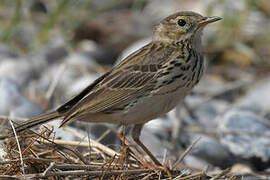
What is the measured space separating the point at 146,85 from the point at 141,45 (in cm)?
315

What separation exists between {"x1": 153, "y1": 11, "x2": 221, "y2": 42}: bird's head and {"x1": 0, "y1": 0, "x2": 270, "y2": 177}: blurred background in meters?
0.96

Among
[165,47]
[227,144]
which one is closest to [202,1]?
[227,144]

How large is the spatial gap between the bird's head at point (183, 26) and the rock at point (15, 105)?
1.42 metres

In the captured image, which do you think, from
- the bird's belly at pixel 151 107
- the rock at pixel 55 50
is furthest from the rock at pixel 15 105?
the rock at pixel 55 50

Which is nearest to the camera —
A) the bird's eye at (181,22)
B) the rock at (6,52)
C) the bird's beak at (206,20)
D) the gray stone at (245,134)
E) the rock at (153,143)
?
the bird's beak at (206,20)

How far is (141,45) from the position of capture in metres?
7.51

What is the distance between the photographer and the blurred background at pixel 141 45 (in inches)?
218

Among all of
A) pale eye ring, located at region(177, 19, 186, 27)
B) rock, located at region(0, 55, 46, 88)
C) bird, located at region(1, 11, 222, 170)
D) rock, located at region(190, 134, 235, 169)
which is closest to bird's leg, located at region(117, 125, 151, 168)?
bird, located at region(1, 11, 222, 170)

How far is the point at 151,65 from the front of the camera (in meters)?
4.54

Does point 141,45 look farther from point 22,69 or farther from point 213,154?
point 213,154

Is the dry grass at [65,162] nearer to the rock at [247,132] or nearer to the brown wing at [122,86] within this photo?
the brown wing at [122,86]

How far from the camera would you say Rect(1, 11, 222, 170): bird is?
4.32 metres

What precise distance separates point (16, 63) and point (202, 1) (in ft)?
10.6

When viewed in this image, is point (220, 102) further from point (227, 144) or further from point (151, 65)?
point (151, 65)
